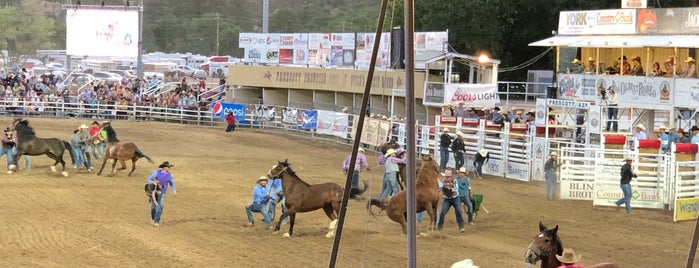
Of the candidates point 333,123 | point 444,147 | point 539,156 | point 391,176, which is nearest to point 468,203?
point 391,176

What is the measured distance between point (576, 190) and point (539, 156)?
3.08m

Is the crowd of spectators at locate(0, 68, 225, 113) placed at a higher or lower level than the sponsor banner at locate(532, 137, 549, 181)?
higher

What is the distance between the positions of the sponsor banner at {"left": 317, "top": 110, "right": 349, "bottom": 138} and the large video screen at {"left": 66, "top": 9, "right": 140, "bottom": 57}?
14.7 meters

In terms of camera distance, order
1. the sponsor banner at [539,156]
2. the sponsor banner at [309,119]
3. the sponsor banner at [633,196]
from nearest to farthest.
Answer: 1. the sponsor banner at [633,196]
2. the sponsor banner at [539,156]
3. the sponsor banner at [309,119]

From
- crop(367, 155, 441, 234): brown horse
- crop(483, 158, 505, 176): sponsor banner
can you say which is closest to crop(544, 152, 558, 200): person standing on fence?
crop(483, 158, 505, 176): sponsor banner

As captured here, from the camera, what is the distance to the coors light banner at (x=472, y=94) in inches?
1278

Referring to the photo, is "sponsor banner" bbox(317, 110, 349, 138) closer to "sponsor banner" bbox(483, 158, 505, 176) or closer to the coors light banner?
the coors light banner

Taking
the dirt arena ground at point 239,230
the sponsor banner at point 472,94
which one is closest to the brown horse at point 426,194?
the dirt arena ground at point 239,230

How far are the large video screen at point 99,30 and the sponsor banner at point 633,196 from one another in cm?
3165

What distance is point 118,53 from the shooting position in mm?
48438

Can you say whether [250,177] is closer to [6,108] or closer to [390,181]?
[390,181]

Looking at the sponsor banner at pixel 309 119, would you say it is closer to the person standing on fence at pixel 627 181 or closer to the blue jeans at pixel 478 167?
the blue jeans at pixel 478 167

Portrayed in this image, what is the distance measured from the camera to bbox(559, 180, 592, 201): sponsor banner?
22.2 metres

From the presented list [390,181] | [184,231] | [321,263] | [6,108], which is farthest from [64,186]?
[6,108]
